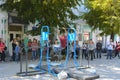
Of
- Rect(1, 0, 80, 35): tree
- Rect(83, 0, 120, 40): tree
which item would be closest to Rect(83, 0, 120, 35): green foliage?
Rect(83, 0, 120, 40): tree

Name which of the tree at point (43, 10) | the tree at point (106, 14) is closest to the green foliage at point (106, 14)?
the tree at point (106, 14)

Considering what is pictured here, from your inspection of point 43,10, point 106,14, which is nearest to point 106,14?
point 106,14

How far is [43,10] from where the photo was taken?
22.5m

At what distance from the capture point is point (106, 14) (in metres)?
30.2

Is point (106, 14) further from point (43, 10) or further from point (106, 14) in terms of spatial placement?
point (43, 10)

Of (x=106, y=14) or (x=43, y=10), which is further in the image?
(x=106, y=14)

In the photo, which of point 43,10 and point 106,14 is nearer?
point 43,10

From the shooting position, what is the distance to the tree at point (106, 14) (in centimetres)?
2973

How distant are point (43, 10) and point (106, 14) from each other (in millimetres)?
9533

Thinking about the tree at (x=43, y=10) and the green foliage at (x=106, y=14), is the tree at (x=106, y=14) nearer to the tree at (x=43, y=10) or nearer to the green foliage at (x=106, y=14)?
the green foliage at (x=106, y=14)

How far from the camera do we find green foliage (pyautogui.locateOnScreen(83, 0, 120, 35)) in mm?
29734

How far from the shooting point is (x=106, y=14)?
99.2ft

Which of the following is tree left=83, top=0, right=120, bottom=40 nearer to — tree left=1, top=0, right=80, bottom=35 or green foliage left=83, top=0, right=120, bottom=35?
green foliage left=83, top=0, right=120, bottom=35

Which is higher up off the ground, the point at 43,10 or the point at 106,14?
the point at 106,14
